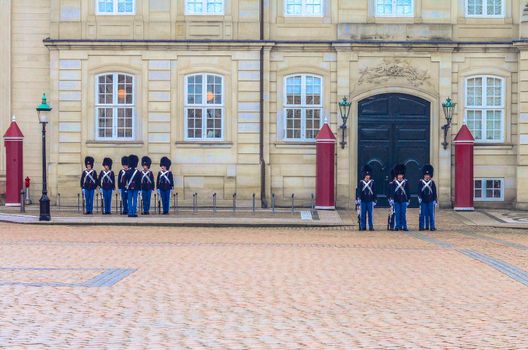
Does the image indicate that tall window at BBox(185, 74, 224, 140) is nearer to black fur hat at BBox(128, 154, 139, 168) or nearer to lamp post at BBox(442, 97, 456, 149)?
black fur hat at BBox(128, 154, 139, 168)

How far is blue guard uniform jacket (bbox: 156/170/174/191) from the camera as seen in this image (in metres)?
31.8

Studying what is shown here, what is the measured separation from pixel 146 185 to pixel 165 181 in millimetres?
740

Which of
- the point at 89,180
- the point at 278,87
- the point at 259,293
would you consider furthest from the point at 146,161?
the point at 259,293

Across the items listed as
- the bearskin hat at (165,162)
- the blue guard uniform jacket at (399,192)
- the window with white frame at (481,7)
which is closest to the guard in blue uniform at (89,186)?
the bearskin hat at (165,162)

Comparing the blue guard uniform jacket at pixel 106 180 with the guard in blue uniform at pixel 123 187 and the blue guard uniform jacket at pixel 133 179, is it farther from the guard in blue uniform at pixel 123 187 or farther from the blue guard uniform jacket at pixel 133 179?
the blue guard uniform jacket at pixel 133 179

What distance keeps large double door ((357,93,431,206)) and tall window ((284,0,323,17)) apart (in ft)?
9.60

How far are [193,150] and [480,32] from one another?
28.8 ft

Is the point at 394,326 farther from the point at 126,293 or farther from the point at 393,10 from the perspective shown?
the point at 393,10

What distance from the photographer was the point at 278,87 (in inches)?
1337

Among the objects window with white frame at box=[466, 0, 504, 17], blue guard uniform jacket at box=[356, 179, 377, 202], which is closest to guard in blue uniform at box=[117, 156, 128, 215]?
blue guard uniform jacket at box=[356, 179, 377, 202]

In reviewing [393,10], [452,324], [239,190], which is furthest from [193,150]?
[452,324]

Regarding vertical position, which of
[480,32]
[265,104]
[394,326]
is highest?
[480,32]

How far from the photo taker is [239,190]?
33719mm

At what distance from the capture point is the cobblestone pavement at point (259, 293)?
10.9m
